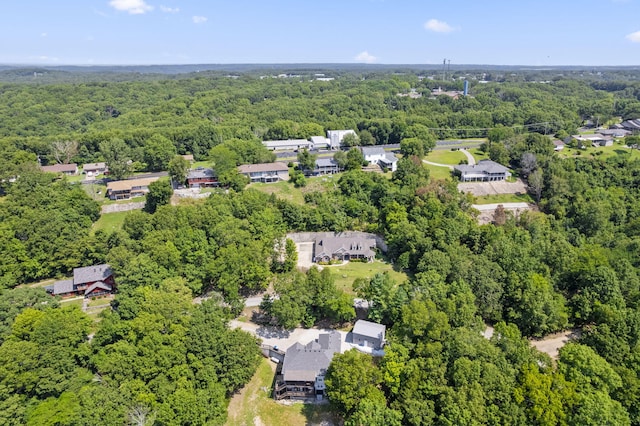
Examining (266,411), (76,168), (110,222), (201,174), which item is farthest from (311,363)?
(76,168)

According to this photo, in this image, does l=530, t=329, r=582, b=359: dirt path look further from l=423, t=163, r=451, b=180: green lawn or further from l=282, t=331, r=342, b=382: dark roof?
l=423, t=163, r=451, b=180: green lawn

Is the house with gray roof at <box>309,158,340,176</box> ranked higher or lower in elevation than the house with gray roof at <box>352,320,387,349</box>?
higher

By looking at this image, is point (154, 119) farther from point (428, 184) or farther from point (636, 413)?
point (636, 413)

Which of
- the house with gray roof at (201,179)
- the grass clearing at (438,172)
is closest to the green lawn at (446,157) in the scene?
the grass clearing at (438,172)

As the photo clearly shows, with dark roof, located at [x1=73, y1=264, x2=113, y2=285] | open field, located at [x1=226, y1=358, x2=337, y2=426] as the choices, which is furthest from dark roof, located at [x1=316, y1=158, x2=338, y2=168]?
open field, located at [x1=226, y1=358, x2=337, y2=426]

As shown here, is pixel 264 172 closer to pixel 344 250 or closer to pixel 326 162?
pixel 326 162

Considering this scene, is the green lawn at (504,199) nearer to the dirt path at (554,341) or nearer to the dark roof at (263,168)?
the dirt path at (554,341)

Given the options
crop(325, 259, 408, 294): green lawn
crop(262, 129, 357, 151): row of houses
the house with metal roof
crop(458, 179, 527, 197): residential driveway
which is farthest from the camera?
crop(262, 129, 357, 151): row of houses
